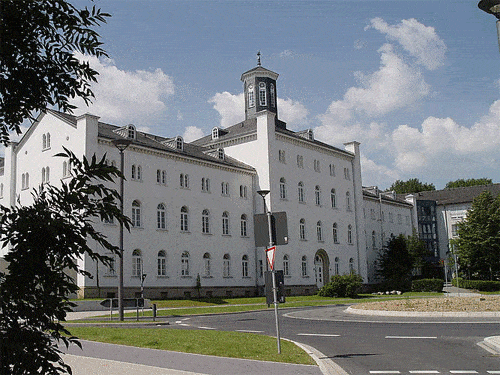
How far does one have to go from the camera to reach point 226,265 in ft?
176

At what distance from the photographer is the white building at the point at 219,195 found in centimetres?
4569

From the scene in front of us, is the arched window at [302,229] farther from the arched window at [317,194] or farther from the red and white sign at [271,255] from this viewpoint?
the red and white sign at [271,255]

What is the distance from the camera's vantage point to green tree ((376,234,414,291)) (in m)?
70.5

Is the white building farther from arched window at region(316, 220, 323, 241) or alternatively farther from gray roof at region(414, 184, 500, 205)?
gray roof at region(414, 184, 500, 205)

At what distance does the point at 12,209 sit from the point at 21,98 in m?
1.06

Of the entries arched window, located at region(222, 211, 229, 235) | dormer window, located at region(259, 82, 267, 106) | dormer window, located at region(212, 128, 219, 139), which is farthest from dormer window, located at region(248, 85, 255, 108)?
arched window, located at region(222, 211, 229, 235)

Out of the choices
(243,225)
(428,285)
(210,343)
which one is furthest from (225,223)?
(210,343)

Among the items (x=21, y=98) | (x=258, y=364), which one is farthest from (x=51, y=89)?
(x=258, y=364)

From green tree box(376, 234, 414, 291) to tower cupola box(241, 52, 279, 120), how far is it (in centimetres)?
2313

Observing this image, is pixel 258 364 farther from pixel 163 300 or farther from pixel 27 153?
pixel 27 153

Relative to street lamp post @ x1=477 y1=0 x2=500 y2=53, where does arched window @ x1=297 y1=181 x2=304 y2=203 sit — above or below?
above

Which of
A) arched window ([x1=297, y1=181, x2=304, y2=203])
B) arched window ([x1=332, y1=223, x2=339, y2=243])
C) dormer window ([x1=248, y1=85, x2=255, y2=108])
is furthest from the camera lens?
arched window ([x1=332, y1=223, x2=339, y2=243])

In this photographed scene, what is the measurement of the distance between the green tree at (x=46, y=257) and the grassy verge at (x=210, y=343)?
7.80 meters

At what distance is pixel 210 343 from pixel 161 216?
34.2 metres
